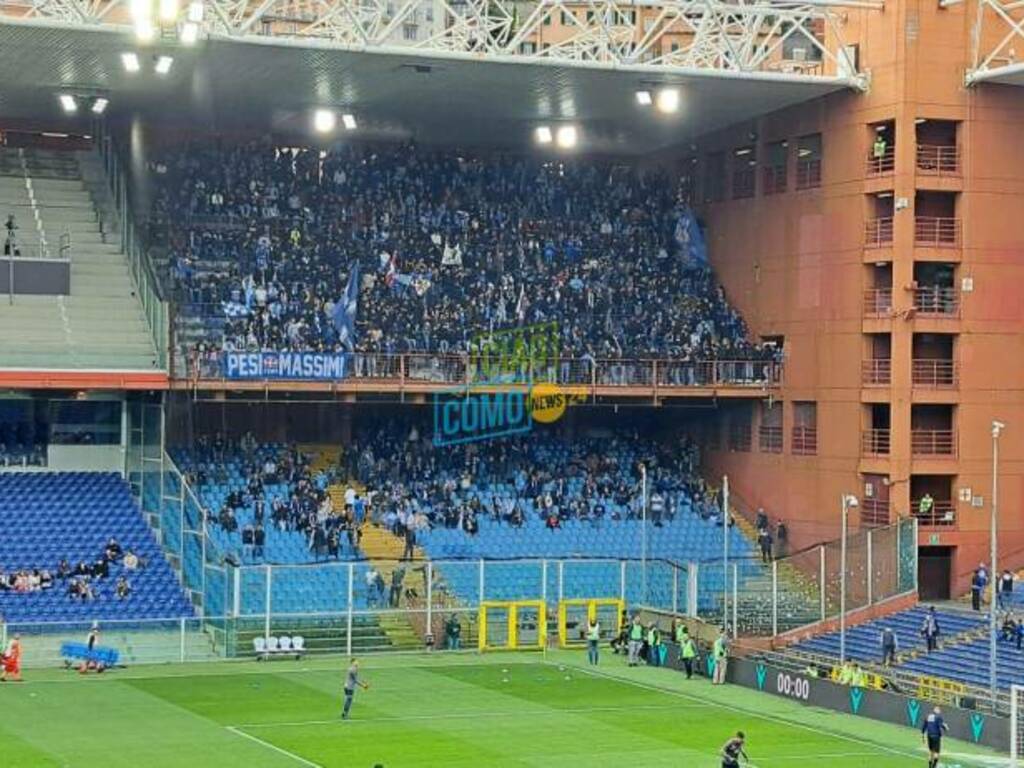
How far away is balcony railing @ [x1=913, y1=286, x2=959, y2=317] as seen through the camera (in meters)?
62.8

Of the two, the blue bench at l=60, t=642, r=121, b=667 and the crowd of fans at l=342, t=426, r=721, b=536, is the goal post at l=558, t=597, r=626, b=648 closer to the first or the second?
the crowd of fans at l=342, t=426, r=721, b=536

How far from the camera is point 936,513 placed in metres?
62.6

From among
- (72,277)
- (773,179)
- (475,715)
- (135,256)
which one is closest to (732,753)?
(475,715)

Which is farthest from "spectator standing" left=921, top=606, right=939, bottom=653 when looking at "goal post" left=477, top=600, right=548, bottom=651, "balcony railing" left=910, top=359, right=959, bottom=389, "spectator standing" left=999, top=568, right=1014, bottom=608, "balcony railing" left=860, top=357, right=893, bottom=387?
"goal post" left=477, top=600, right=548, bottom=651

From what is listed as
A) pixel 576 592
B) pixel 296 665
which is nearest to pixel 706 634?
pixel 576 592

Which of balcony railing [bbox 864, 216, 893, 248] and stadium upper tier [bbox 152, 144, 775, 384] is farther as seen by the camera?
stadium upper tier [bbox 152, 144, 775, 384]

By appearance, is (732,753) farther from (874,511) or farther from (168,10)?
(168,10)

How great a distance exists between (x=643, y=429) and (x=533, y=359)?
7570 mm

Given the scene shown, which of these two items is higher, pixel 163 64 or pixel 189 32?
pixel 189 32

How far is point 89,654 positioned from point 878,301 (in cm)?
2500

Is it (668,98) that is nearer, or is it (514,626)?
(514,626)

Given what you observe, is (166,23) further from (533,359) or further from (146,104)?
(533,359)

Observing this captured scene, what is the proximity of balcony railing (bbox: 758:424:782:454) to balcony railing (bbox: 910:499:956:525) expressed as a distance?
252 inches

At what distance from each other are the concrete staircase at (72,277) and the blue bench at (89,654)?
33.3 ft
